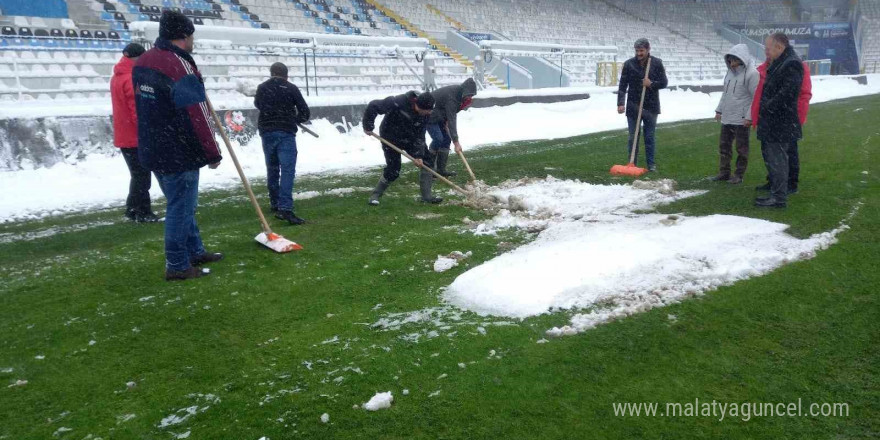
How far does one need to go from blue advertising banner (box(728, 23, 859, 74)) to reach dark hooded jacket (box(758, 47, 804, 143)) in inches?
1762

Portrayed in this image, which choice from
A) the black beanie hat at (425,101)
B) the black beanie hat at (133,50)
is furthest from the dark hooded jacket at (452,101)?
the black beanie hat at (133,50)

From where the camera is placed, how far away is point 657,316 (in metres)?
3.52

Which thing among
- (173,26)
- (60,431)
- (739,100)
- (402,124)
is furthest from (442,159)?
(60,431)

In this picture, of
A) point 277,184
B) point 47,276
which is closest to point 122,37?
point 277,184

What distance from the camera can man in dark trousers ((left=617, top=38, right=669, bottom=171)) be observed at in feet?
26.4

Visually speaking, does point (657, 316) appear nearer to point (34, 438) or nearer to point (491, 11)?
point (34, 438)

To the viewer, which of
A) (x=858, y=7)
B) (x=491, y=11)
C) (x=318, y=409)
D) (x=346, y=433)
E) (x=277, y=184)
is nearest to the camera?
(x=346, y=433)

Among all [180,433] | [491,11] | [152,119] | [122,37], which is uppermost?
[491,11]

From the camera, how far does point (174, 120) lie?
4.24 metres

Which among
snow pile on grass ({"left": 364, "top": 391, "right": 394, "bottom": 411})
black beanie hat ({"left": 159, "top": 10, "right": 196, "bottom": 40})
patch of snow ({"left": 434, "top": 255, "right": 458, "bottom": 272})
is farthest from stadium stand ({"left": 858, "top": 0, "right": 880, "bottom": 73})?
snow pile on grass ({"left": 364, "top": 391, "right": 394, "bottom": 411})

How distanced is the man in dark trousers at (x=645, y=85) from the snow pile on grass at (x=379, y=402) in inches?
249

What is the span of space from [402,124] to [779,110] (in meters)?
3.73

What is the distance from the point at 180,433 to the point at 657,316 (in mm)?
2571

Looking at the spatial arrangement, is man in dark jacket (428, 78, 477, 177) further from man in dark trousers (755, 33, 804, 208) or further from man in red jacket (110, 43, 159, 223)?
man in red jacket (110, 43, 159, 223)
